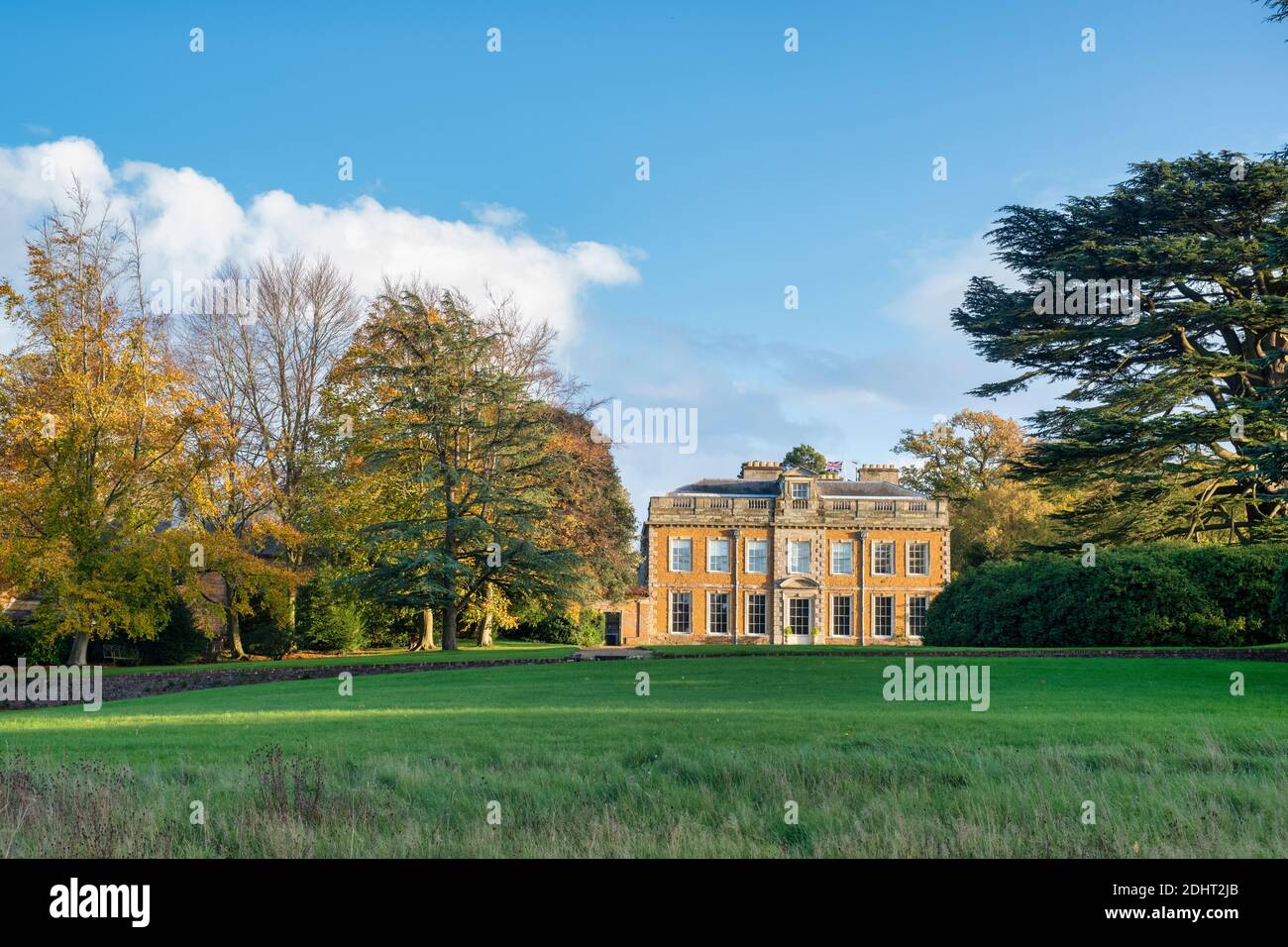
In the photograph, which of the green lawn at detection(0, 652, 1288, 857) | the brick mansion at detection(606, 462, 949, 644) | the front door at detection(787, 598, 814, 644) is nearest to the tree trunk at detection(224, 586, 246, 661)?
the green lawn at detection(0, 652, 1288, 857)

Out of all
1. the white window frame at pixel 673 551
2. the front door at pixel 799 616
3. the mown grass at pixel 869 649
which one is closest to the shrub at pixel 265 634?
the mown grass at pixel 869 649

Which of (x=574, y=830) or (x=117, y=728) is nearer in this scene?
(x=574, y=830)

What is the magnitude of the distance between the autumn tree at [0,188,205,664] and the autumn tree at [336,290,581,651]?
A: 5.77 m

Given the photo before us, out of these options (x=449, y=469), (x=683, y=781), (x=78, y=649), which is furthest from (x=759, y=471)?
(x=683, y=781)

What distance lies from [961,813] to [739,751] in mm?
2398

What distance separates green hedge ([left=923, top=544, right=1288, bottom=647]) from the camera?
82.4 feet

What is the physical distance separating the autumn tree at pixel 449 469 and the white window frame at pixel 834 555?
→ 2158 cm

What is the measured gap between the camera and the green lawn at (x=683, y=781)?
22.6 feet

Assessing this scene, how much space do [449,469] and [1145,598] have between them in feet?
64.2

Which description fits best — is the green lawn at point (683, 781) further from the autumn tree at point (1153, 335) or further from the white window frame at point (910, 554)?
the white window frame at point (910, 554)

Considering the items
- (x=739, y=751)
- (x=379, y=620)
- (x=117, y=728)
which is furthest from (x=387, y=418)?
(x=739, y=751)

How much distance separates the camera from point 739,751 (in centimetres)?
927

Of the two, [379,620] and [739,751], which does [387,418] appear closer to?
[379,620]

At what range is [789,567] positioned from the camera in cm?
5131
